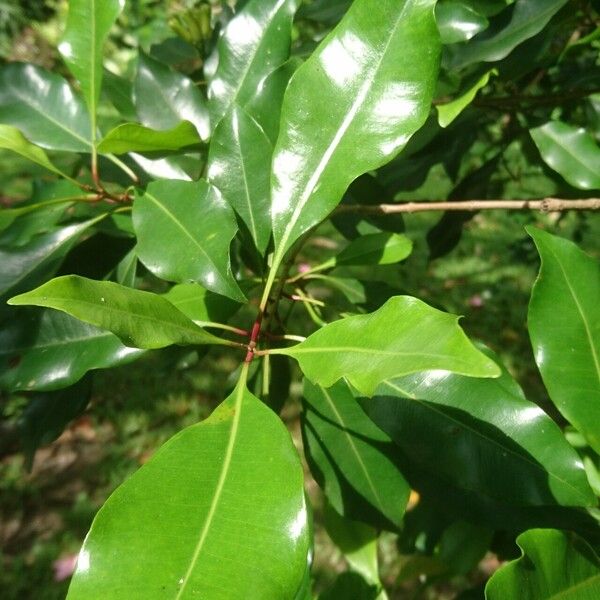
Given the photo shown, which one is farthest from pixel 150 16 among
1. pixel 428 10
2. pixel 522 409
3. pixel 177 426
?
pixel 522 409

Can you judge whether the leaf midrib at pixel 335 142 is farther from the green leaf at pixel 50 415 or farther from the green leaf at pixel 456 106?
the green leaf at pixel 50 415

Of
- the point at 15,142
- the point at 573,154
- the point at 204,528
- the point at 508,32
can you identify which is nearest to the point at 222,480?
the point at 204,528

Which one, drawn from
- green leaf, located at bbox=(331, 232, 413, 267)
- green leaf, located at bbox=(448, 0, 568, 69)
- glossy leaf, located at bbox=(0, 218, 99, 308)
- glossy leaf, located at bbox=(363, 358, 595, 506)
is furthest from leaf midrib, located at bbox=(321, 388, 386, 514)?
green leaf, located at bbox=(448, 0, 568, 69)

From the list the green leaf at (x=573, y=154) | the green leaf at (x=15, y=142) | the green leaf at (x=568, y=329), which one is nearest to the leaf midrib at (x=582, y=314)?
the green leaf at (x=568, y=329)

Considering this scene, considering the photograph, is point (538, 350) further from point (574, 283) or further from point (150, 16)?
point (150, 16)

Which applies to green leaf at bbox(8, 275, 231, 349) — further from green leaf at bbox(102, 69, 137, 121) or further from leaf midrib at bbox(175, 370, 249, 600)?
green leaf at bbox(102, 69, 137, 121)

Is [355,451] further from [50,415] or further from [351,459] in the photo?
[50,415]
